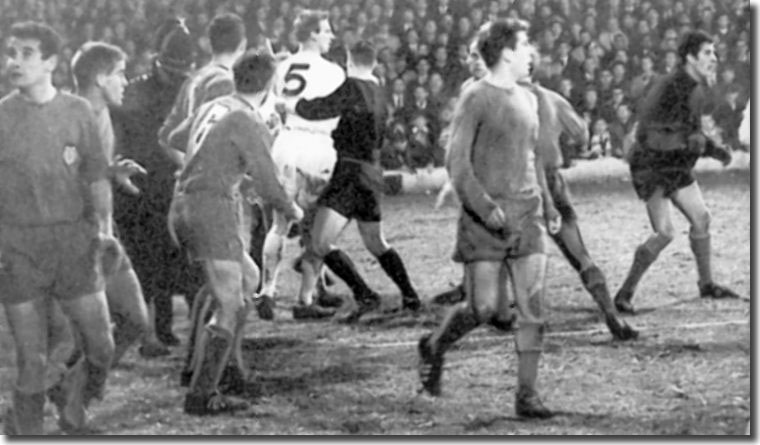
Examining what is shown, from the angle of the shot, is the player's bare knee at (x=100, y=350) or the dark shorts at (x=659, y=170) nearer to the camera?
the player's bare knee at (x=100, y=350)

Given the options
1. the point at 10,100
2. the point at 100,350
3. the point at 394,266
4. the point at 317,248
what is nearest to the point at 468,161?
the point at 394,266

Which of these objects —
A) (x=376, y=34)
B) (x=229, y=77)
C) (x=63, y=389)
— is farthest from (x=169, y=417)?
(x=376, y=34)

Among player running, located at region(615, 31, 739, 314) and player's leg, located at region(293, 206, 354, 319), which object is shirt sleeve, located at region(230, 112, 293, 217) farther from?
player running, located at region(615, 31, 739, 314)

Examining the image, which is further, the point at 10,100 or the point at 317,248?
the point at 317,248

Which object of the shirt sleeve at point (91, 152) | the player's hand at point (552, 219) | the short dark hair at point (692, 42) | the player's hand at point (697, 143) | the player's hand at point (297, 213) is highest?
the short dark hair at point (692, 42)

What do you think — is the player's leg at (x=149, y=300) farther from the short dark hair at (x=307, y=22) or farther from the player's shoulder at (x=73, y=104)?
the short dark hair at (x=307, y=22)

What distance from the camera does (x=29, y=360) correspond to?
3.51 metres

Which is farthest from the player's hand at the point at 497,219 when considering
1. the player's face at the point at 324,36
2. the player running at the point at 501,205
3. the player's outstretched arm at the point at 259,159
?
the player's face at the point at 324,36

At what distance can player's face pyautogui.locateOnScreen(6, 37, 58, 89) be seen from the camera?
3.47 meters

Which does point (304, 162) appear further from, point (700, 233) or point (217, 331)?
point (700, 233)

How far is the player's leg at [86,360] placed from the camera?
3.46 m

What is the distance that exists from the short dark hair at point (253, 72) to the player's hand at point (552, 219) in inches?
28.5

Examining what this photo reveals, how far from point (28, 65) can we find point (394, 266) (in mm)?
973

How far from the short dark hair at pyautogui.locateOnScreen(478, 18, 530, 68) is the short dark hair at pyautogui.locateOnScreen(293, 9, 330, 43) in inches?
15.0
